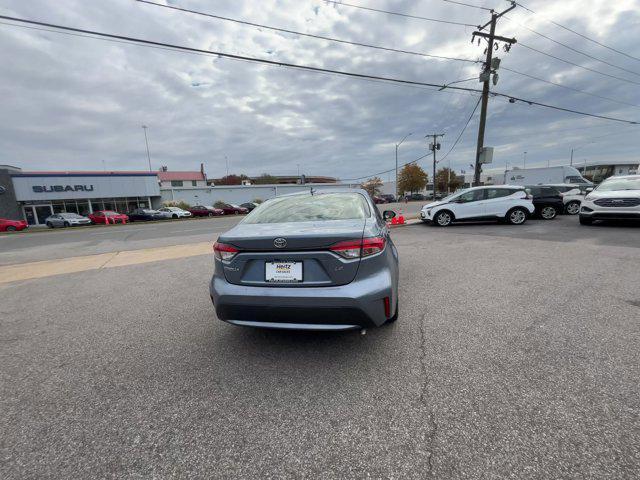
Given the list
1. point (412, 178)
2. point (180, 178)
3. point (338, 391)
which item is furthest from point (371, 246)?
point (180, 178)

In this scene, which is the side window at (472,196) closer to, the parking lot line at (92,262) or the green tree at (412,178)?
the parking lot line at (92,262)

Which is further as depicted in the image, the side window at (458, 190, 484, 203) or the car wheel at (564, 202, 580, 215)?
the car wheel at (564, 202, 580, 215)

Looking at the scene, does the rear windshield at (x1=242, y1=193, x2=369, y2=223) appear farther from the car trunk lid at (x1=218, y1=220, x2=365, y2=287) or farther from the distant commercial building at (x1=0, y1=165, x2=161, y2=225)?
the distant commercial building at (x1=0, y1=165, x2=161, y2=225)

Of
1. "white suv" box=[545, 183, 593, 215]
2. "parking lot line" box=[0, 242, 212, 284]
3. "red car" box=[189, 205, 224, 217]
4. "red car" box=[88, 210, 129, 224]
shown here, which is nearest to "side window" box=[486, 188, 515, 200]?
"white suv" box=[545, 183, 593, 215]

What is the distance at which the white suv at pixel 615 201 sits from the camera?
8969mm

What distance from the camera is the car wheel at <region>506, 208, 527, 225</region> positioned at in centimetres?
1120

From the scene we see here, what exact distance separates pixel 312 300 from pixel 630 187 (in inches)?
476

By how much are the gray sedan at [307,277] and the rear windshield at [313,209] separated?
0.30 meters

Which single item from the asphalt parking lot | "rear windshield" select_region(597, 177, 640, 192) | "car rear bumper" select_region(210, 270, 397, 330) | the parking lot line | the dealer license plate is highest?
"rear windshield" select_region(597, 177, 640, 192)

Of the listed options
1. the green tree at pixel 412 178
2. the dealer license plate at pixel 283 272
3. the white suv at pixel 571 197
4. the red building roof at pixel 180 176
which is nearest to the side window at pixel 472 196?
the white suv at pixel 571 197

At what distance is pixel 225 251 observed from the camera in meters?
2.75

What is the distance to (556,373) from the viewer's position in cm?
243

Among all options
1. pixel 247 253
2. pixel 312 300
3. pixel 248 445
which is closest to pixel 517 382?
pixel 312 300

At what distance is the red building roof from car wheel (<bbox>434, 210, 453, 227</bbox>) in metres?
70.2
